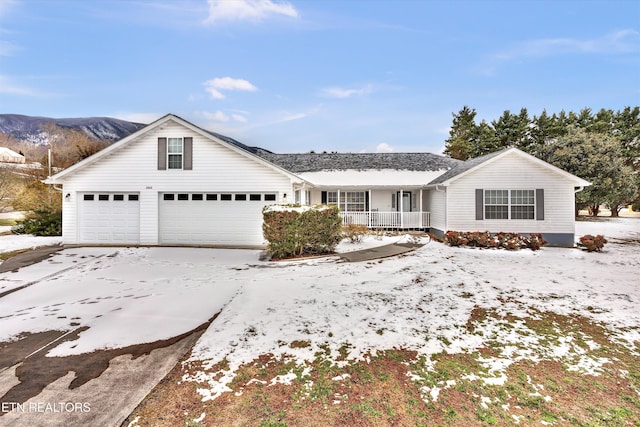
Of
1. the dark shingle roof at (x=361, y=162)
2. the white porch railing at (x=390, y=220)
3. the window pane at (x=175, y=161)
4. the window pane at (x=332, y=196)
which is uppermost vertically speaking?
the dark shingle roof at (x=361, y=162)

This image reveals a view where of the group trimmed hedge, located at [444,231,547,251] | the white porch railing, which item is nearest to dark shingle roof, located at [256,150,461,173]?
the white porch railing

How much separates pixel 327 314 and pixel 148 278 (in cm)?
575

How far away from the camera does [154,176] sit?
13.5m

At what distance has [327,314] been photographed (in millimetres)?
5570

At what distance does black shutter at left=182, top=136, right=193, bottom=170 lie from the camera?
44.2ft

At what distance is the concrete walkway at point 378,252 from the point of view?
10672 millimetres

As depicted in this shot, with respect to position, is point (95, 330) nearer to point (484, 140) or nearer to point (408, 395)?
point (408, 395)

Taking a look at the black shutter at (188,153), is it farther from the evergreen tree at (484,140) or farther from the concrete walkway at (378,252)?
the evergreen tree at (484,140)

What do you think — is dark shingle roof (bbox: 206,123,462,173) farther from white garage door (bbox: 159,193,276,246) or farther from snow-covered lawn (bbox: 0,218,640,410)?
snow-covered lawn (bbox: 0,218,640,410)

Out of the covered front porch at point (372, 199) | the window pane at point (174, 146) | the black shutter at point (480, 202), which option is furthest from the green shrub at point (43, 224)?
the black shutter at point (480, 202)

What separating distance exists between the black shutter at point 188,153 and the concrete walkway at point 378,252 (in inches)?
328

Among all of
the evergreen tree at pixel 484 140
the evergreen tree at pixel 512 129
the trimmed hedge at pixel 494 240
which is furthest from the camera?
the evergreen tree at pixel 484 140

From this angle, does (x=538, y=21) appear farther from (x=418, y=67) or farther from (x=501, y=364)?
(x=501, y=364)

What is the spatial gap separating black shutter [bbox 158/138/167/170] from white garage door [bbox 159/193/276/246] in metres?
1.36
